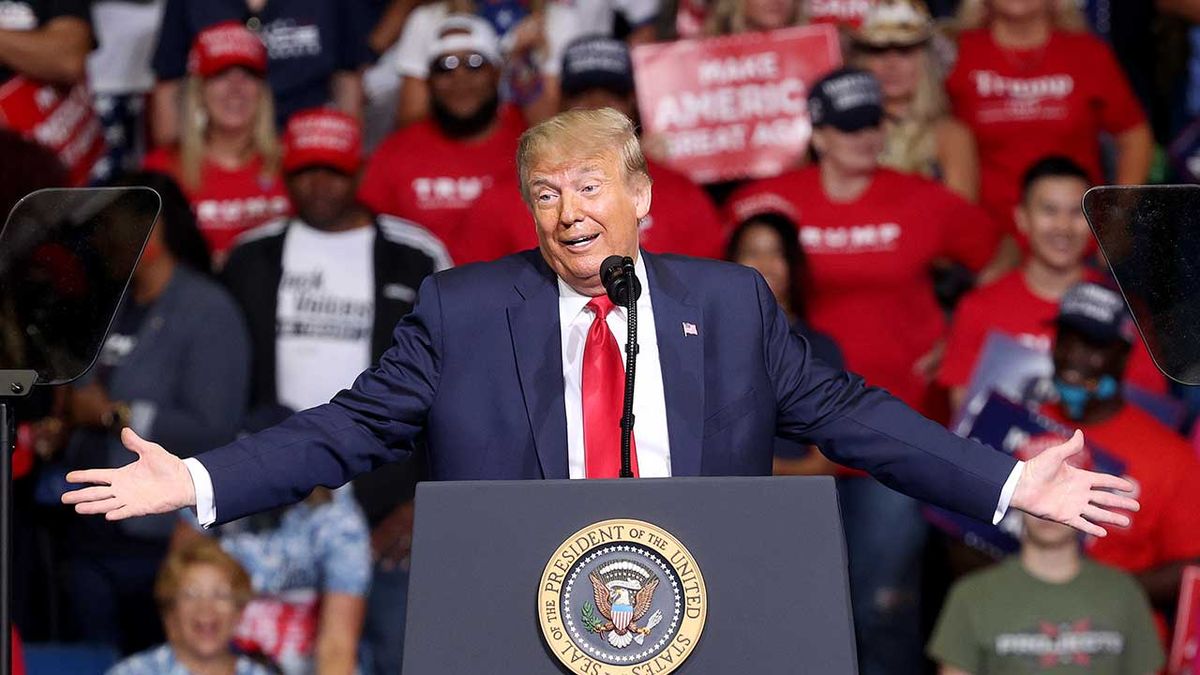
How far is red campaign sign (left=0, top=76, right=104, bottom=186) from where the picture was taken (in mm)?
5926

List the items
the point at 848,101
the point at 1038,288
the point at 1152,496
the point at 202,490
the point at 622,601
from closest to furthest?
1. the point at 622,601
2. the point at 202,490
3. the point at 1152,496
4. the point at 1038,288
5. the point at 848,101

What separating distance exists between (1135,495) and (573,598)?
2928 millimetres

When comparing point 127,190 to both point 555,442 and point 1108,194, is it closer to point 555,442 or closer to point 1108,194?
point 555,442

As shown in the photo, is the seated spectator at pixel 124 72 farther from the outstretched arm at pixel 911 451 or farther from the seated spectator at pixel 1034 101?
the outstretched arm at pixel 911 451

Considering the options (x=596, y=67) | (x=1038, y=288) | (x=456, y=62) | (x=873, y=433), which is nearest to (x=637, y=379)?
(x=873, y=433)

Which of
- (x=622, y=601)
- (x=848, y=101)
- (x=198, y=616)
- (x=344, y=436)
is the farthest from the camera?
(x=848, y=101)

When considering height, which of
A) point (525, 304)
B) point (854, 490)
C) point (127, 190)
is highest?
point (127, 190)

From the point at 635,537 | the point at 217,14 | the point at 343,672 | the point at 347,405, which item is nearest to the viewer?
the point at 635,537

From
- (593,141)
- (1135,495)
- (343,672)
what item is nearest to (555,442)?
(593,141)

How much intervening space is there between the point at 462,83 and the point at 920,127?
1.42 meters

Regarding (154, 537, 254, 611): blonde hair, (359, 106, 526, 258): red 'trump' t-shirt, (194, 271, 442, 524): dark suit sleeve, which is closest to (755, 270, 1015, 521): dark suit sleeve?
(194, 271, 442, 524): dark suit sleeve

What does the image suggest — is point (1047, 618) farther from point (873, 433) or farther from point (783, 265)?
point (873, 433)

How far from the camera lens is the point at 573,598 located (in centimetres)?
244

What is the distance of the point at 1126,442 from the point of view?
5.05m
